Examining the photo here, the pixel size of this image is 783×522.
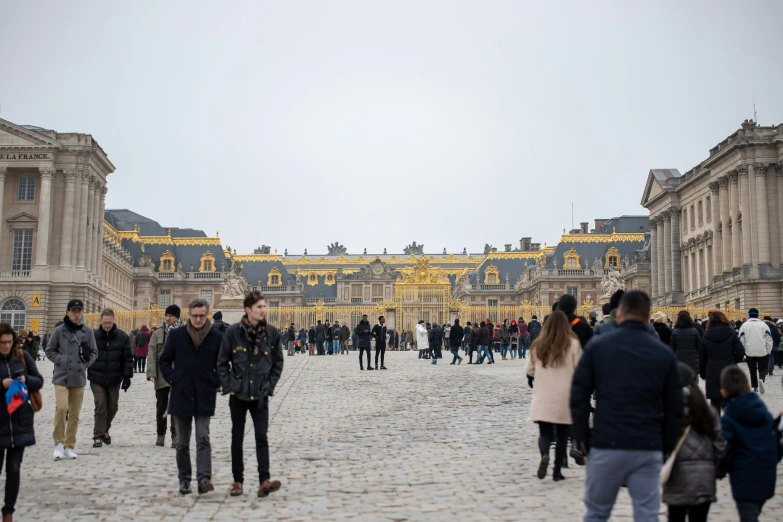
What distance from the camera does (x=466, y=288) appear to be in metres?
88.6

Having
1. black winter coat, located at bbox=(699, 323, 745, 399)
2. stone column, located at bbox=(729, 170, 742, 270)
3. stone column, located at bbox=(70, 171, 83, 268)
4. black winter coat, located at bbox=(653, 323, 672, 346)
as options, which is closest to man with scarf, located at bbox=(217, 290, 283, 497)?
black winter coat, located at bbox=(653, 323, 672, 346)

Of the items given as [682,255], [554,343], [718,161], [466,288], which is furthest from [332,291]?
[554,343]

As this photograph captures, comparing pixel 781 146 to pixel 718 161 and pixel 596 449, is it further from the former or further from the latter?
pixel 596 449

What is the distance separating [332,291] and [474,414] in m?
83.2

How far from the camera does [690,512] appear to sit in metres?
5.89

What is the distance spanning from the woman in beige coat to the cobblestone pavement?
14.9 inches

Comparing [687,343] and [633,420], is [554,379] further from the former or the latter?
[687,343]

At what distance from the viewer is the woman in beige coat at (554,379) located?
923 cm

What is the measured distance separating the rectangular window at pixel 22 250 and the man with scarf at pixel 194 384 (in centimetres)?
5132

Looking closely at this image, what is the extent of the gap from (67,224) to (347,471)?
5071 cm

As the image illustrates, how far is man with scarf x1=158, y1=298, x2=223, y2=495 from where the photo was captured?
8992 mm

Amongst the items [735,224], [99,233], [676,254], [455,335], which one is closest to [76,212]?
[99,233]

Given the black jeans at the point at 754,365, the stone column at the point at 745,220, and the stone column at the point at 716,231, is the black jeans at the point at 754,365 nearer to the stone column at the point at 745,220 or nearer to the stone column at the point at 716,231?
the stone column at the point at 745,220

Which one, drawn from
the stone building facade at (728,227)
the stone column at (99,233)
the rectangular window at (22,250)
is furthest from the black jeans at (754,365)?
the stone column at (99,233)
